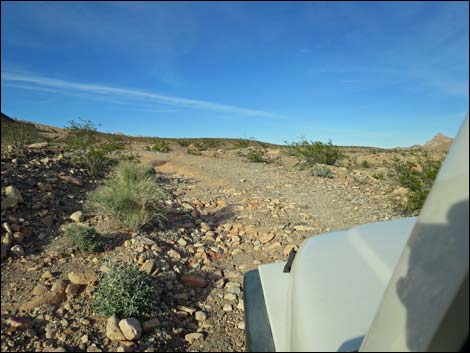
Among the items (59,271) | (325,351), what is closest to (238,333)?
(59,271)

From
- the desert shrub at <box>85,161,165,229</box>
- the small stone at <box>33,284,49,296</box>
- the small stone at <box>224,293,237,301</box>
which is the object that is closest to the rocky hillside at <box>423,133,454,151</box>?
the desert shrub at <box>85,161,165,229</box>

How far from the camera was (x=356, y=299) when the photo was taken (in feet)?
3.76

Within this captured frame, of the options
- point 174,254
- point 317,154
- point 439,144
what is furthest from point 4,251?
point 439,144

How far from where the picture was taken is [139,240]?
409 centimetres

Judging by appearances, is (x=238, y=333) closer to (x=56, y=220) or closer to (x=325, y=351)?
(x=325, y=351)

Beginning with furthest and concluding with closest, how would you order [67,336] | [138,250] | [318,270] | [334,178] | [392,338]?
[334,178], [138,250], [67,336], [318,270], [392,338]

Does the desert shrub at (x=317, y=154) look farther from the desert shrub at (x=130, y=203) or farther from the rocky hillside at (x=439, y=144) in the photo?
the rocky hillside at (x=439, y=144)

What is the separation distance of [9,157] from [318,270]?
6.52 meters

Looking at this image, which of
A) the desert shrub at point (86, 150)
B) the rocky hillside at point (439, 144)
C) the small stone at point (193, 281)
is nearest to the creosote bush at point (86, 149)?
the desert shrub at point (86, 150)

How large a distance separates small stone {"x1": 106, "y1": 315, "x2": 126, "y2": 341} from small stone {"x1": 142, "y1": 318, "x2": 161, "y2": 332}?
21cm

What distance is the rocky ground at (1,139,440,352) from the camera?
2680 millimetres

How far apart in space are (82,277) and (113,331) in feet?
2.78

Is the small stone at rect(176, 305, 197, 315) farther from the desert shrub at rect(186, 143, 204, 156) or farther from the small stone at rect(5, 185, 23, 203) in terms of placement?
the desert shrub at rect(186, 143, 204, 156)

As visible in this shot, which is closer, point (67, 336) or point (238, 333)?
point (67, 336)
